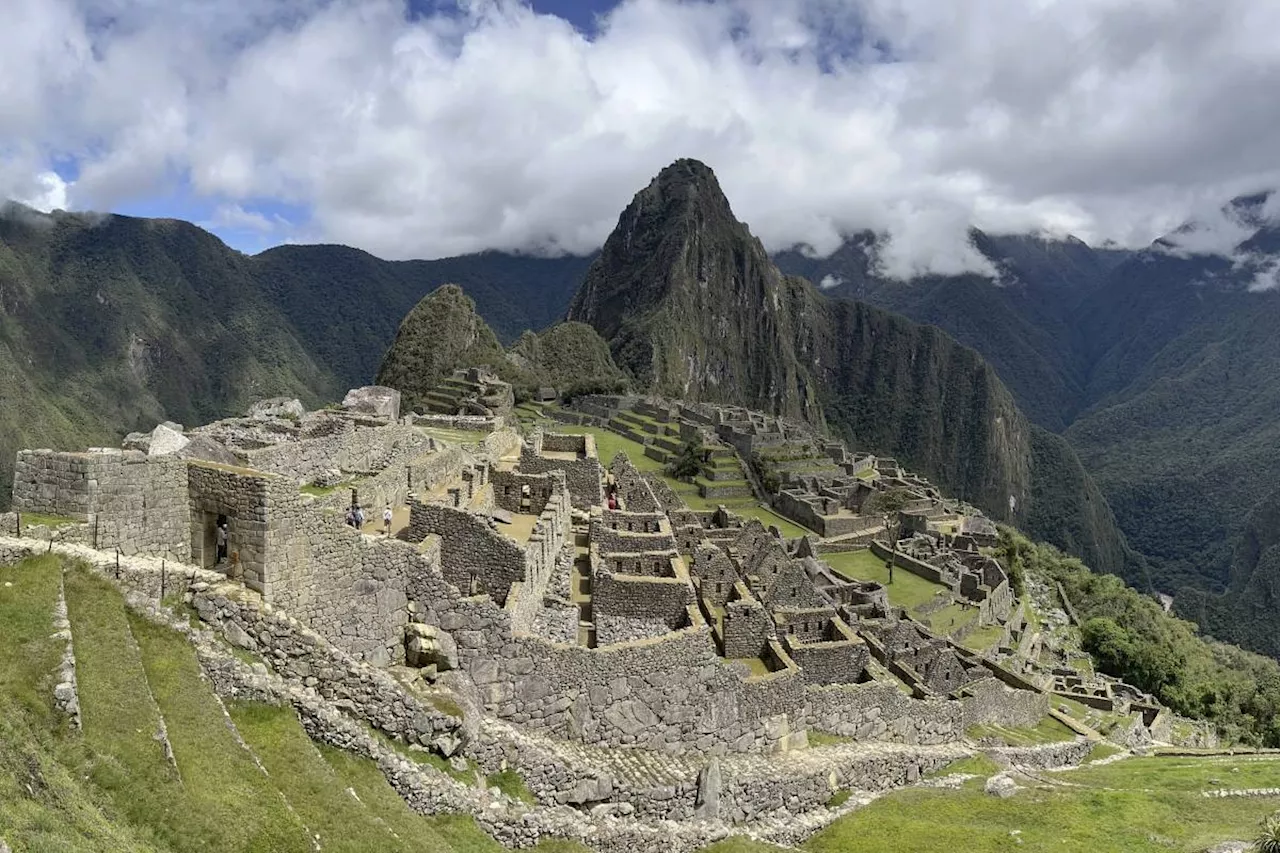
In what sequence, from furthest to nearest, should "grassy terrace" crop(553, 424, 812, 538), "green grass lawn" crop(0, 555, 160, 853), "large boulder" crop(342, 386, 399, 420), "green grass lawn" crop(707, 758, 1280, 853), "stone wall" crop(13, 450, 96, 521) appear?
1. "grassy terrace" crop(553, 424, 812, 538)
2. "large boulder" crop(342, 386, 399, 420)
3. "green grass lawn" crop(707, 758, 1280, 853)
4. "stone wall" crop(13, 450, 96, 521)
5. "green grass lawn" crop(0, 555, 160, 853)

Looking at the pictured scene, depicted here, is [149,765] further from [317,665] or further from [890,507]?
[890,507]

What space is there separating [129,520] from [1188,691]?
190 feet

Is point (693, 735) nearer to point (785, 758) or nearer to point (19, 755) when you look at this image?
point (785, 758)

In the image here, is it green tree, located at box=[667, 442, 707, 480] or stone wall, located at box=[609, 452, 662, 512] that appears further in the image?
green tree, located at box=[667, 442, 707, 480]

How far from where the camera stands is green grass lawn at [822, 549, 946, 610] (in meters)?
47.6

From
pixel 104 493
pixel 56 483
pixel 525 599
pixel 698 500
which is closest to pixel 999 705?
pixel 525 599

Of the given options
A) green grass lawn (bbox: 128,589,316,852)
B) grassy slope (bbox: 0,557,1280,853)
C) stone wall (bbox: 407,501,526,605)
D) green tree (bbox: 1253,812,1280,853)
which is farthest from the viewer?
stone wall (bbox: 407,501,526,605)

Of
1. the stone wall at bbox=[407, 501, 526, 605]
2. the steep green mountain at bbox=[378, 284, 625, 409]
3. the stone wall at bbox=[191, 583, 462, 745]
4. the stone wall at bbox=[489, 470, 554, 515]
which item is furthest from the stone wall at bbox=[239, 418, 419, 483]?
the steep green mountain at bbox=[378, 284, 625, 409]

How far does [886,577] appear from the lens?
52.7 m

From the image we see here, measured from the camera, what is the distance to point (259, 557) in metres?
11.2

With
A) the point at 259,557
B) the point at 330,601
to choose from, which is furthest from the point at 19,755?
the point at 330,601

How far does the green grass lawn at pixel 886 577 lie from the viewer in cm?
4762

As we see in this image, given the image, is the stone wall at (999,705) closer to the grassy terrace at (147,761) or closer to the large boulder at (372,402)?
the grassy terrace at (147,761)

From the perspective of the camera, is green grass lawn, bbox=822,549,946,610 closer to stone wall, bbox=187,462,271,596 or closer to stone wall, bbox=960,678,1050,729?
stone wall, bbox=960,678,1050,729
